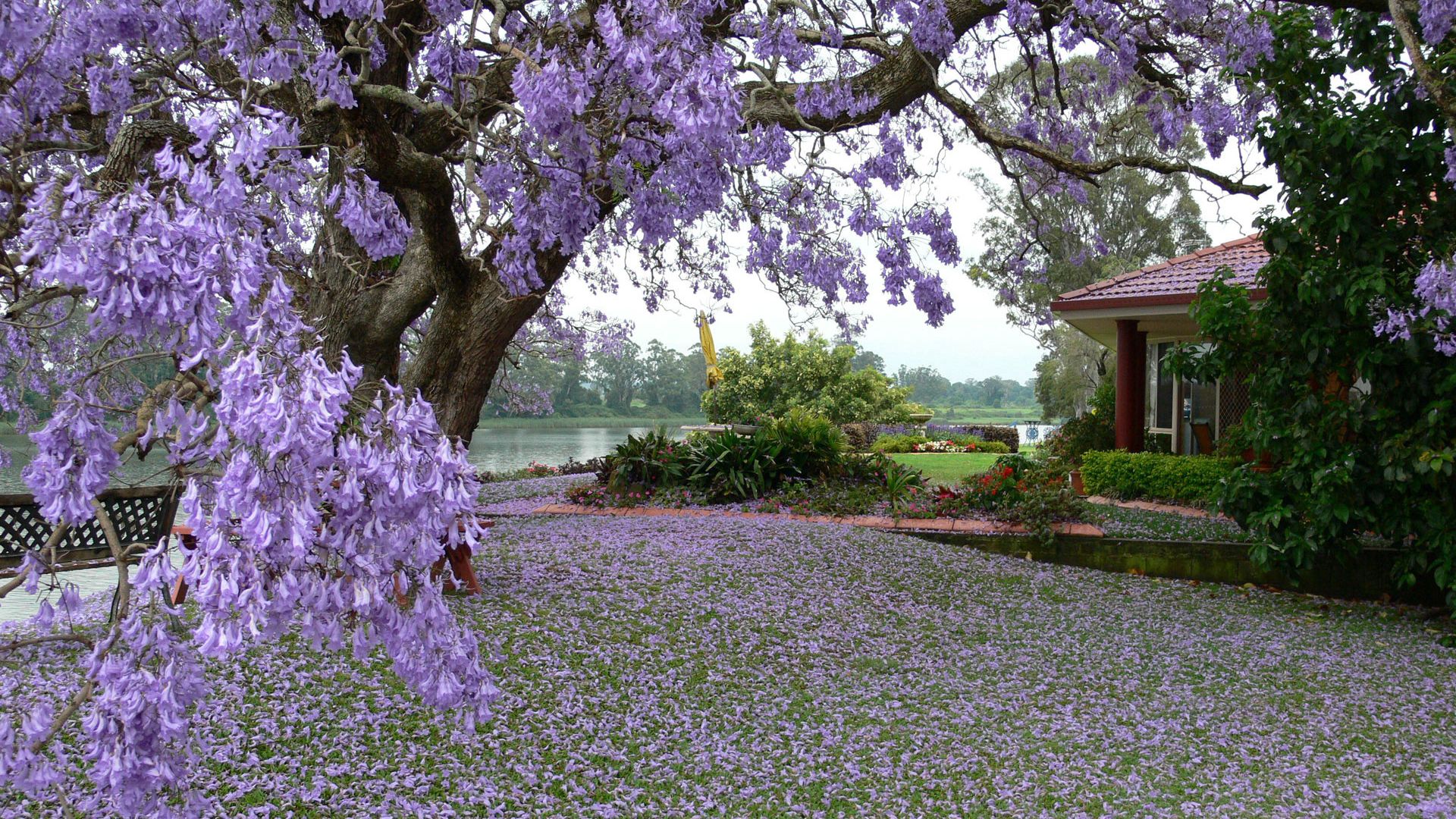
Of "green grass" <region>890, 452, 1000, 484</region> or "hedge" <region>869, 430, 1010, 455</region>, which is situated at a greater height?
"hedge" <region>869, 430, 1010, 455</region>

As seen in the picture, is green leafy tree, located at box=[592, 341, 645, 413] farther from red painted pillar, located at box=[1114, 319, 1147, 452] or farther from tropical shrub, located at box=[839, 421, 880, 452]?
red painted pillar, located at box=[1114, 319, 1147, 452]

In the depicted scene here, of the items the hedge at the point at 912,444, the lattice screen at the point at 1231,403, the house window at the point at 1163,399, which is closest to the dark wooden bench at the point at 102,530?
the lattice screen at the point at 1231,403

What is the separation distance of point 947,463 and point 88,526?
1297 cm

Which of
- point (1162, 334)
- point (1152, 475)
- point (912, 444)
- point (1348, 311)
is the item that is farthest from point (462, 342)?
point (912, 444)

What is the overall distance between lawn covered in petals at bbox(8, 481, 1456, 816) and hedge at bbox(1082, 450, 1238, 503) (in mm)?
3284

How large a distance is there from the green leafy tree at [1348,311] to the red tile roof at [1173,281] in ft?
11.5

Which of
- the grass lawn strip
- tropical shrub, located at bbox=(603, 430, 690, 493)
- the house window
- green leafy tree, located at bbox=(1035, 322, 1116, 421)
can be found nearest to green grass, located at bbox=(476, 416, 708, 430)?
green leafy tree, located at bbox=(1035, 322, 1116, 421)

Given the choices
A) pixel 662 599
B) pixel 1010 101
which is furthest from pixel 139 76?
pixel 1010 101

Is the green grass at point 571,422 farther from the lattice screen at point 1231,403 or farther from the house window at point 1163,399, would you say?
the lattice screen at point 1231,403

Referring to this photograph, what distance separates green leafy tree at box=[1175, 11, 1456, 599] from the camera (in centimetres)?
621

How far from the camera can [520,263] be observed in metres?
4.96

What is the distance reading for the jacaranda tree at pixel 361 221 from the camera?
6.07 ft

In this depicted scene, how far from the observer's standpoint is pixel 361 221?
13.8ft

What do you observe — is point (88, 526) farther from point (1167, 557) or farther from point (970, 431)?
point (970, 431)
